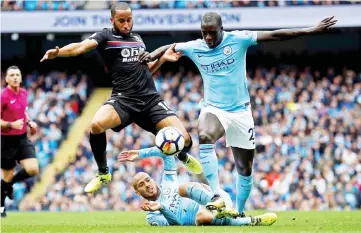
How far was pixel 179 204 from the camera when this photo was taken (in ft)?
41.0

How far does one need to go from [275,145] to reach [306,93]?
9.37ft

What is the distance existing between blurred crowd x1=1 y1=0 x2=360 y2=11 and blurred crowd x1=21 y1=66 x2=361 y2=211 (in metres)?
2.43

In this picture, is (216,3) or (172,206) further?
(216,3)

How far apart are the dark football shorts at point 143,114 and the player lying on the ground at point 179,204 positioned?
78 cm

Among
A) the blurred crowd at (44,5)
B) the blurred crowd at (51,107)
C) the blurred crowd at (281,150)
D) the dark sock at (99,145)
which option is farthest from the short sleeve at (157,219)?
the blurred crowd at (44,5)

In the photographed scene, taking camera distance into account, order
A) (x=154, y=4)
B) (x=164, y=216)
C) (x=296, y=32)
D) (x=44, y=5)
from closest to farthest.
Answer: (x=296, y=32) → (x=164, y=216) → (x=154, y=4) → (x=44, y=5)

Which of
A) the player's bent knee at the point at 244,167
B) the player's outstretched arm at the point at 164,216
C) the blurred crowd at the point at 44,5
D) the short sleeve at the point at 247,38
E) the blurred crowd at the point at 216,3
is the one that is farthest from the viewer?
the blurred crowd at the point at 44,5

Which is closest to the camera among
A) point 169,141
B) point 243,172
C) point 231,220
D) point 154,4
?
point 169,141

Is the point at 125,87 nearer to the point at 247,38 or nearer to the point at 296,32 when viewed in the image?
the point at 247,38

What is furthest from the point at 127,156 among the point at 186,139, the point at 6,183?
the point at 6,183

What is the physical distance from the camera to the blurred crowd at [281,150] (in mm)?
23938

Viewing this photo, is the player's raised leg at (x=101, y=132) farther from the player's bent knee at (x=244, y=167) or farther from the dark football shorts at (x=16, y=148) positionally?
the dark football shorts at (x=16, y=148)

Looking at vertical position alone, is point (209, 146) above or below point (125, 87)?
below

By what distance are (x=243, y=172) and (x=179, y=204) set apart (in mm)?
1025
